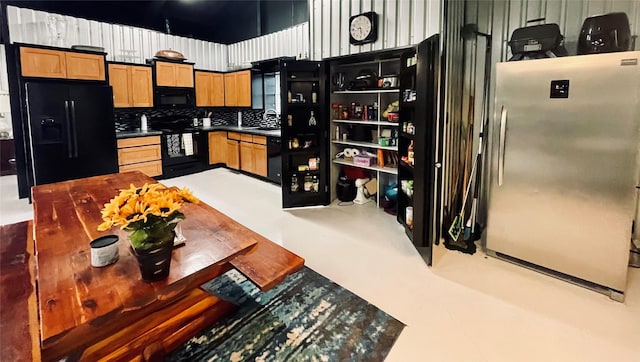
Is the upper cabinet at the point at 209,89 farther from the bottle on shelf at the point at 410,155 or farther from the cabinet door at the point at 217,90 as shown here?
the bottle on shelf at the point at 410,155

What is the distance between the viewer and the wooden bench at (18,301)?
153 cm

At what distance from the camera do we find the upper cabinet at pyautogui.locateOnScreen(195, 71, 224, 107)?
7.11m

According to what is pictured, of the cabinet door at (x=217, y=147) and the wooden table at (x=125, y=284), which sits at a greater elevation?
the cabinet door at (x=217, y=147)

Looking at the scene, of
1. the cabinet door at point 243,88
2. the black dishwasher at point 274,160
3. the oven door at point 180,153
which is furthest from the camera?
the cabinet door at point 243,88

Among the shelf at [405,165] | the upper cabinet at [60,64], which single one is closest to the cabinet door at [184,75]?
the upper cabinet at [60,64]

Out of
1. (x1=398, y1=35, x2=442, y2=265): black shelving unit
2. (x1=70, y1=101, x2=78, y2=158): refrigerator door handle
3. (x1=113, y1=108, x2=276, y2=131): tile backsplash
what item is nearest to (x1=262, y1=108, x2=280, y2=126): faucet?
(x1=113, y1=108, x2=276, y2=131): tile backsplash

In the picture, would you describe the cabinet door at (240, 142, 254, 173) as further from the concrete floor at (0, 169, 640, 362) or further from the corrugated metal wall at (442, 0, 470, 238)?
the corrugated metal wall at (442, 0, 470, 238)

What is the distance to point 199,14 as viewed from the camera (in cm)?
707

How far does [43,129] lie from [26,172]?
757 millimetres

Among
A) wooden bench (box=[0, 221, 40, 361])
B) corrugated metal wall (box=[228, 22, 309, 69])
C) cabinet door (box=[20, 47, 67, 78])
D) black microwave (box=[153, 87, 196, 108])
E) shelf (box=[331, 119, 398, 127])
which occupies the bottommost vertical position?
wooden bench (box=[0, 221, 40, 361])

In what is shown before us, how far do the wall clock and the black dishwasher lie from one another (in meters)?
2.19

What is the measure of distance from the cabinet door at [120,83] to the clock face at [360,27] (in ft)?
13.8

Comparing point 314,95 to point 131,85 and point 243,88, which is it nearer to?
point 243,88

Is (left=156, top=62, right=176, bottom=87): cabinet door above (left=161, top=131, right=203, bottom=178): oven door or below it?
above
